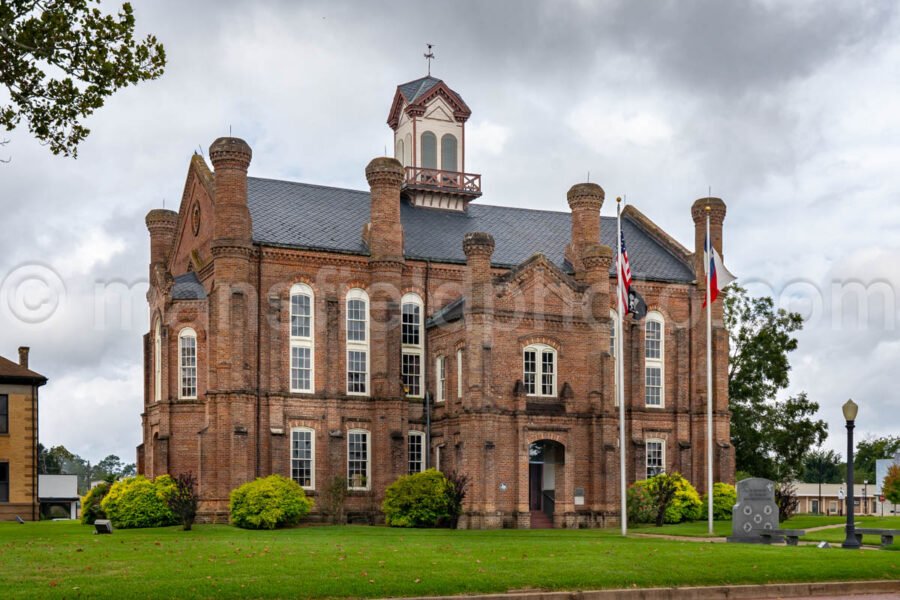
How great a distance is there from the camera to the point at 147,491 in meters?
44.3

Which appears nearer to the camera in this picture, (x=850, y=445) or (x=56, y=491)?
(x=850, y=445)

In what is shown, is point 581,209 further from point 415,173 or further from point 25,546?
point 25,546

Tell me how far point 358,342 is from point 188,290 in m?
7.29

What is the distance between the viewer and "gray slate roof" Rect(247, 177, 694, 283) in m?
48.3

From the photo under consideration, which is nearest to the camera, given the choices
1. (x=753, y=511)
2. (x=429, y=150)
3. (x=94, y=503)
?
(x=753, y=511)

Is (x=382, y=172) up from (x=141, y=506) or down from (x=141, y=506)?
up

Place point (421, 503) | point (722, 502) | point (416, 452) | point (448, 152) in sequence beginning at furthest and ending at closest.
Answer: point (448, 152), point (722, 502), point (416, 452), point (421, 503)

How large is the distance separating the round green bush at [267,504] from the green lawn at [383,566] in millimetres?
10827

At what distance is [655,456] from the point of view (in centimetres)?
5228

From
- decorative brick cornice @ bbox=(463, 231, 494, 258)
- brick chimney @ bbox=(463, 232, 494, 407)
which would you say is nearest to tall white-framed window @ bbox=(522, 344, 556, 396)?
brick chimney @ bbox=(463, 232, 494, 407)

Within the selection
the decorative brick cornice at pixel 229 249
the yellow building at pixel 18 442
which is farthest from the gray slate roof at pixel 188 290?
A: the yellow building at pixel 18 442

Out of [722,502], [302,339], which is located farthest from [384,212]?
[722,502]

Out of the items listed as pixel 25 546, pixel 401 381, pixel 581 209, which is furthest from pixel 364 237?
pixel 25 546

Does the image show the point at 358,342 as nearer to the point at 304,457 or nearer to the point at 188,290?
the point at 304,457
